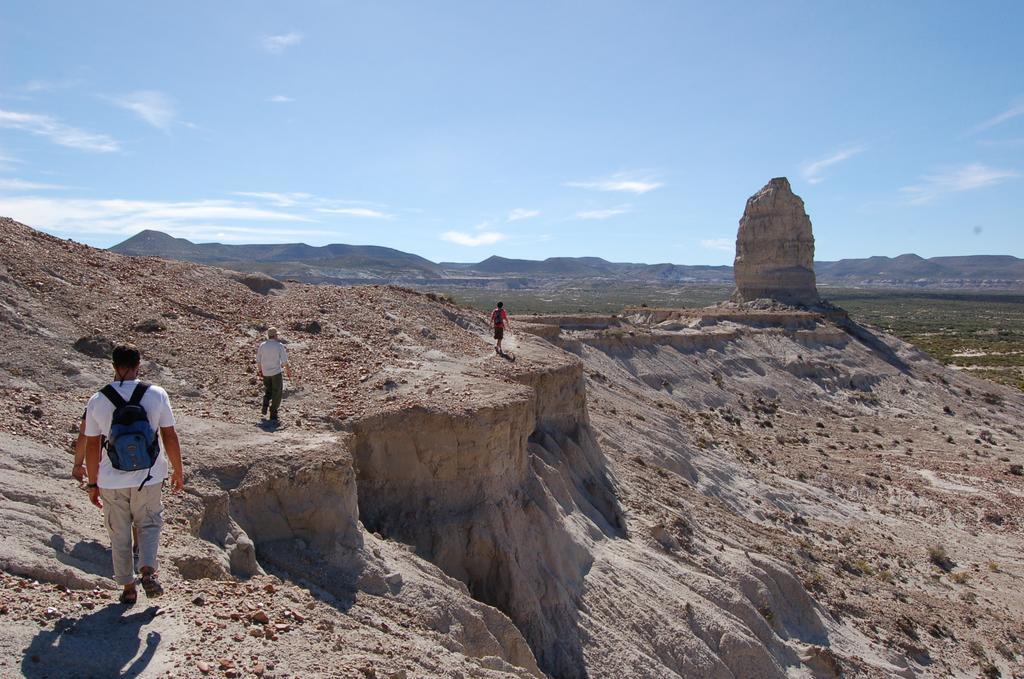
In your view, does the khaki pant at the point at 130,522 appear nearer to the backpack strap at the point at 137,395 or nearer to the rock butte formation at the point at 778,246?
the backpack strap at the point at 137,395

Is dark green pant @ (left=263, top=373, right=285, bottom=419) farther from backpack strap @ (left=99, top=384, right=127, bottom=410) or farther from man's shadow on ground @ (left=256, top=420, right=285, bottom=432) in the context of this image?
backpack strap @ (left=99, top=384, right=127, bottom=410)

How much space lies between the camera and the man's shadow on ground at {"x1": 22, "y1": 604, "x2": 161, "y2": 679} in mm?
4445

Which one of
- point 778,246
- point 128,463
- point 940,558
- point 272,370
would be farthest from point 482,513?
point 778,246

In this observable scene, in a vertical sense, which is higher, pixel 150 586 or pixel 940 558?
pixel 150 586

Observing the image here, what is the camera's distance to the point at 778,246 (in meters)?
53.6

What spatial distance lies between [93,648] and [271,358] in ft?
16.6

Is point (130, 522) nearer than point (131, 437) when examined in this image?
No

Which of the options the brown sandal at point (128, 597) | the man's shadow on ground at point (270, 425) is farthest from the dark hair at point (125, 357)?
the man's shadow on ground at point (270, 425)

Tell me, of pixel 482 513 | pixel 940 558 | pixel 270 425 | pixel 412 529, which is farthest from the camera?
pixel 940 558

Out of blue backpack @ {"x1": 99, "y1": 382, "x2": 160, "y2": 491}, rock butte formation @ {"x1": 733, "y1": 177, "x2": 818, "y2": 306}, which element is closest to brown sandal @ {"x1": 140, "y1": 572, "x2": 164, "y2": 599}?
blue backpack @ {"x1": 99, "y1": 382, "x2": 160, "y2": 491}

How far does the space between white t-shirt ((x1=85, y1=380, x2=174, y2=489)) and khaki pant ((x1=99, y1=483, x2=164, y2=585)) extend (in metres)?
0.06

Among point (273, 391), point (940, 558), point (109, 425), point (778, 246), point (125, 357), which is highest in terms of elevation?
point (778, 246)

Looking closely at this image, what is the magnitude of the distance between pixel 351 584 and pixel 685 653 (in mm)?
6113

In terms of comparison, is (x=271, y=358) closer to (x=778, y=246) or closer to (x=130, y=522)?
(x=130, y=522)
